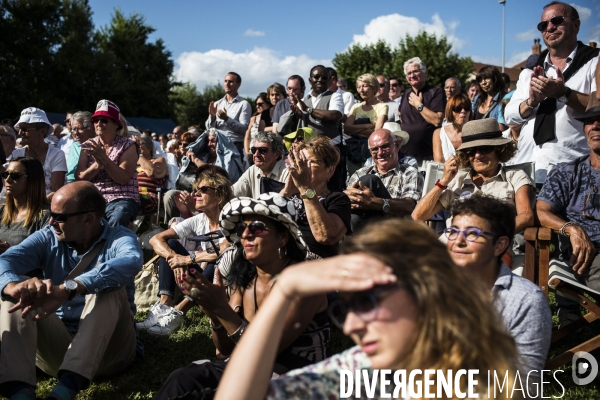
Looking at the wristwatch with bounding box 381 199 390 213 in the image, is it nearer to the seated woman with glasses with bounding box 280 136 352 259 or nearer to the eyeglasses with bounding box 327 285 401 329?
the seated woman with glasses with bounding box 280 136 352 259

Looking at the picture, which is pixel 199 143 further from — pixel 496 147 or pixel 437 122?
pixel 496 147

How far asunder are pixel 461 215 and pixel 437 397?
1541 millimetres

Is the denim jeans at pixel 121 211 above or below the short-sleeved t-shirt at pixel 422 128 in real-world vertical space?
below

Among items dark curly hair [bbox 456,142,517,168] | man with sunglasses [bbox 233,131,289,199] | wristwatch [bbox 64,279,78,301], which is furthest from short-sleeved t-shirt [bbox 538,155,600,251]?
wristwatch [bbox 64,279,78,301]

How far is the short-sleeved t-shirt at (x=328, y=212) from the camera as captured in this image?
4.57 m

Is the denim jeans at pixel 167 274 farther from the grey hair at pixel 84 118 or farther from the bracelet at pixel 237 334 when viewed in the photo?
the grey hair at pixel 84 118

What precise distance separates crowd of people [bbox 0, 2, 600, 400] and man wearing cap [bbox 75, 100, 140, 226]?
16 millimetres

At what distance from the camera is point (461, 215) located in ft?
10.4

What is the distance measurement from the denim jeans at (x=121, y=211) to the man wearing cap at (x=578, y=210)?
3.91 metres

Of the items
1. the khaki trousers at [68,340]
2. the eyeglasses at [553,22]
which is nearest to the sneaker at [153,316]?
the khaki trousers at [68,340]

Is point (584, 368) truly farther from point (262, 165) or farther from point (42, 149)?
point (42, 149)

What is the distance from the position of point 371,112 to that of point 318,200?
4.11 metres

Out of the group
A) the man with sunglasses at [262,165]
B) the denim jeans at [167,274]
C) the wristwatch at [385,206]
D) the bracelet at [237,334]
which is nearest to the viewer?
the bracelet at [237,334]

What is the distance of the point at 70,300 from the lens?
396 cm
